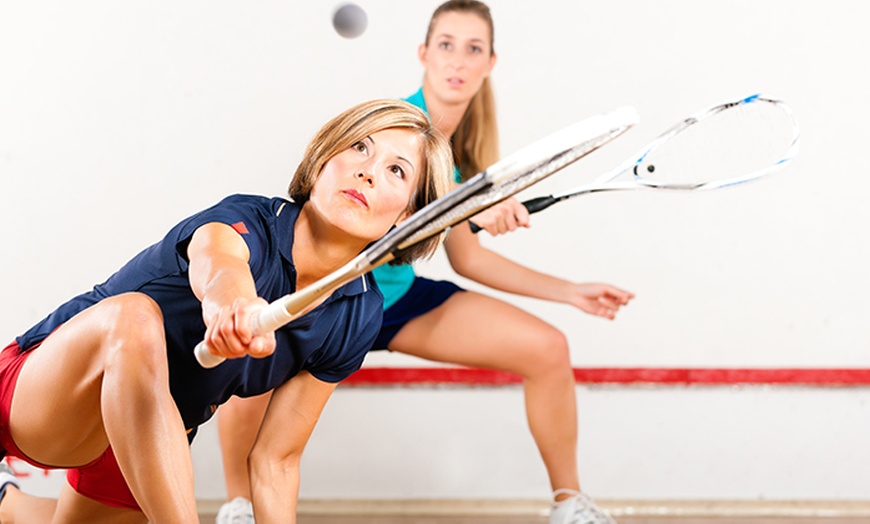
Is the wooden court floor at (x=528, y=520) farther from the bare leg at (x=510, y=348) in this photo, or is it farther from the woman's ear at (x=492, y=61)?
the woman's ear at (x=492, y=61)

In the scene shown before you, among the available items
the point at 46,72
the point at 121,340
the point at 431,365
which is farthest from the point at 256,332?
the point at 46,72

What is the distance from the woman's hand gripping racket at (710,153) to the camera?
1992 mm

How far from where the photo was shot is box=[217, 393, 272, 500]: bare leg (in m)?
2.26

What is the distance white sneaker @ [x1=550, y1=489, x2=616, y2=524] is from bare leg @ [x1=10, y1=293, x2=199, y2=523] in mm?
1088

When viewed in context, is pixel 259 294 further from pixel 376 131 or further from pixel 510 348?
pixel 510 348

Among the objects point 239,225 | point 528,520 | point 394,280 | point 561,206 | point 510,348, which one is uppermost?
point 239,225

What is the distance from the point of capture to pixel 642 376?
2.67 metres

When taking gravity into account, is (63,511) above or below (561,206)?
below

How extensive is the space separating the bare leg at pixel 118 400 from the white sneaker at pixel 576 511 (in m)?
1.09

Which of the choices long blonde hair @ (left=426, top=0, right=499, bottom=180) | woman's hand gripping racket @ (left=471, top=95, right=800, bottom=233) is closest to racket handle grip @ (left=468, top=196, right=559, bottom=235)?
woman's hand gripping racket @ (left=471, top=95, right=800, bottom=233)

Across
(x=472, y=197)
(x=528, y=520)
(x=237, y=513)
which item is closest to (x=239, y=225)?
(x=472, y=197)

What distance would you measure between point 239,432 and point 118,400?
949 millimetres

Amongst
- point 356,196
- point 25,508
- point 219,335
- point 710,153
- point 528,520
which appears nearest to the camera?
point 219,335

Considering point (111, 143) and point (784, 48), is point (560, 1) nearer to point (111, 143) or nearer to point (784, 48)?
point (784, 48)
